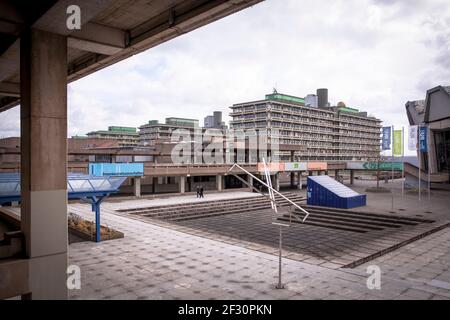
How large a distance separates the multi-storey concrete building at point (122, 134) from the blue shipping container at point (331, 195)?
10470 centimetres

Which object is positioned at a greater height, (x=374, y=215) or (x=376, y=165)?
(x=376, y=165)

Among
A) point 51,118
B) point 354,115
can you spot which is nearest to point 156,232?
point 51,118

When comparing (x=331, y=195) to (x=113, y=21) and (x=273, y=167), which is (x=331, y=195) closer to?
(x=273, y=167)

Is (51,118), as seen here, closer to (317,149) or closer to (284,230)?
(284,230)

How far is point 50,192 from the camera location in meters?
9.57

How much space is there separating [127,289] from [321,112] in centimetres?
10721

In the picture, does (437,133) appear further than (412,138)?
Yes

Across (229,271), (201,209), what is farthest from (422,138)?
(229,271)

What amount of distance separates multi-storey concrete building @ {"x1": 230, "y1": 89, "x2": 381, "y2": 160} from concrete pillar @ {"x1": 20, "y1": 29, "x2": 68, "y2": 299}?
7408 centimetres

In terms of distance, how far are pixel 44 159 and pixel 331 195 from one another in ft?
100

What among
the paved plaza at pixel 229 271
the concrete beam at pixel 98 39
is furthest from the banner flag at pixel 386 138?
the concrete beam at pixel 98 39

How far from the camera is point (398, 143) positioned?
43531 mm

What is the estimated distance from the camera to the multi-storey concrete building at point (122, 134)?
434 feet

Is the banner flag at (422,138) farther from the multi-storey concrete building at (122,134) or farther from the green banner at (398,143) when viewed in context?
the multi-storey concrete building at (122,134)
